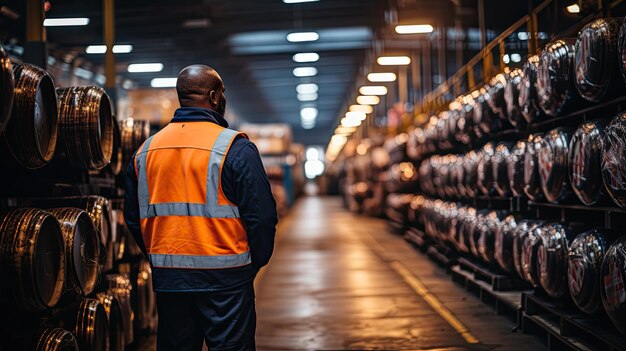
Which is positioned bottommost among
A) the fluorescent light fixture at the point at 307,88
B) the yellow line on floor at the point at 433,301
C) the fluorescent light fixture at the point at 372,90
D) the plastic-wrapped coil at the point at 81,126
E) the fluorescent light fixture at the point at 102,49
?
the yellow line on floor at the point at 433,301

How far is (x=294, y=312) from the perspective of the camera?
7629mm

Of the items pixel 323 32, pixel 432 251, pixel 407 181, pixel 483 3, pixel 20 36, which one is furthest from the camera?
pixel 323 32

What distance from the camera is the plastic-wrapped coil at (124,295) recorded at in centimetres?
534

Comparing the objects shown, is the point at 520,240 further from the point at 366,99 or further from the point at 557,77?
the point at 366,99

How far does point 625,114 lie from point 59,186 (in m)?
3.70

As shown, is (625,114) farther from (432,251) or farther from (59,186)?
(432,251)

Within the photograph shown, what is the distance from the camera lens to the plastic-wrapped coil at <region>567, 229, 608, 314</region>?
469cm

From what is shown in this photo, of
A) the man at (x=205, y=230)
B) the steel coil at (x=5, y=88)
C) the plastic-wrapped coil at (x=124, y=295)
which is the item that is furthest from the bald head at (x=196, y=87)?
the plastic-wrapped coil at (x=124, y=295)

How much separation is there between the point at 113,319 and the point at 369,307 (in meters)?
3.59

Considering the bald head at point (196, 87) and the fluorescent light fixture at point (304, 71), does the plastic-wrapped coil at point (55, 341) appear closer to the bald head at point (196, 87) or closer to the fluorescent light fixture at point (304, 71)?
the bald head at point (196, 87)

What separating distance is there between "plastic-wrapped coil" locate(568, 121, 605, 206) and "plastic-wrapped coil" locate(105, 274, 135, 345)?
11.7ft

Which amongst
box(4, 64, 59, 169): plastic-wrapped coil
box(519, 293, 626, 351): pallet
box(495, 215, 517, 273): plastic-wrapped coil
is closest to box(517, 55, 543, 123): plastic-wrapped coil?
box(495, 215, 517, 273): plastic-wrapped coil

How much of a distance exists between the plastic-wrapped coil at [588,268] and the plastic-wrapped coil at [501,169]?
7.47ft

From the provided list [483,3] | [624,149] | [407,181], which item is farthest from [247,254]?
[407,181]
